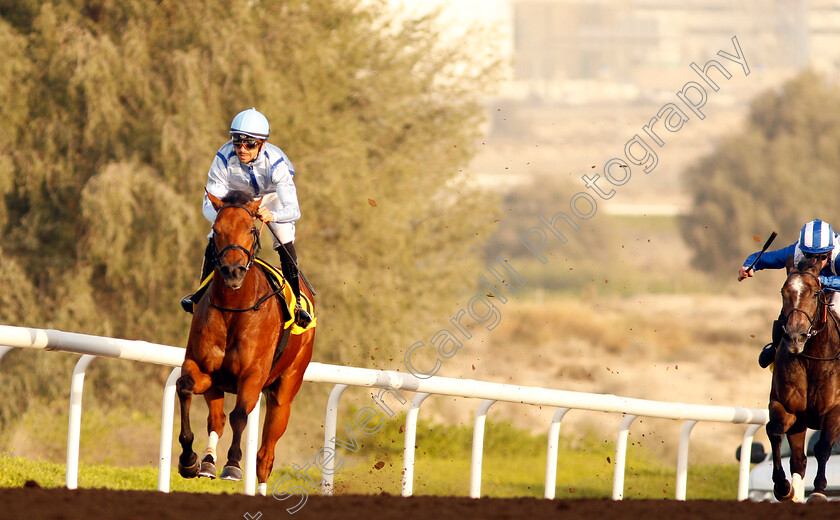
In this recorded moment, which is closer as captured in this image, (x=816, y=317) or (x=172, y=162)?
(x=816, y=317)

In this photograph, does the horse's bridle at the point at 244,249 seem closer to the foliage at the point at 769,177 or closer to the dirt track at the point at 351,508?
the dirt track at the point at 351,508

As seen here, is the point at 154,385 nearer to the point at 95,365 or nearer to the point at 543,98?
the point at 95,365

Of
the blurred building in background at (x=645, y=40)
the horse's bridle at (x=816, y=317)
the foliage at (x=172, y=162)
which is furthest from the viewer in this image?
the blurred building in background at (x=645, y=40)

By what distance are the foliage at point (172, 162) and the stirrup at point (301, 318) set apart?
24.4 ft

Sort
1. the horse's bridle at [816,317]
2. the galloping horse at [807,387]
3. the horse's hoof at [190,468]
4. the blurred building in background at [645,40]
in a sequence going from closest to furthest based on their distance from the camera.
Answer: the horse's hoof at [190,468]
the horse's bridle at [816,317]
the galloping horse at [807,387]
the blurred building in background at [645,40]

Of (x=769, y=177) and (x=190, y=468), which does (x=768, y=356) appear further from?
(x=769, y=177)

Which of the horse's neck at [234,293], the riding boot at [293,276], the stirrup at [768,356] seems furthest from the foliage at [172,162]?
the horse's neck at [234,293]

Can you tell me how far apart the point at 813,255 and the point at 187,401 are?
403 cm

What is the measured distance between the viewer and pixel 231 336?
5.62 meters

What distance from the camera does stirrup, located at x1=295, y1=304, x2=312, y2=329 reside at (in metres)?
6.17

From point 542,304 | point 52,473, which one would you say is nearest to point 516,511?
point 52,473

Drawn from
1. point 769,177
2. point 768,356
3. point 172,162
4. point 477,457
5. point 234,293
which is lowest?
point 477,457

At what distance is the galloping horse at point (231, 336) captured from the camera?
538 centimetres

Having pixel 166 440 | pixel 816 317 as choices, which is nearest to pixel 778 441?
pixel 816 317
